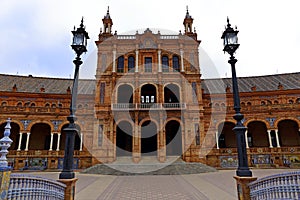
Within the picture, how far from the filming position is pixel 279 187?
539 cm

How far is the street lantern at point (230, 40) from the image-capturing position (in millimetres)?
7770

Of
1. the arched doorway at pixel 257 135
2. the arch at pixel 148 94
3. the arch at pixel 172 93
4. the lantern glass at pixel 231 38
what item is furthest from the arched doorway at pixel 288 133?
the lantern glass at pixel 231 38

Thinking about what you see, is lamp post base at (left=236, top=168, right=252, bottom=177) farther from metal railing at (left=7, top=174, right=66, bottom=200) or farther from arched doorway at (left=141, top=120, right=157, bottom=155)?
arched doorway at (left=141, top=120, right=157, bottom=155)

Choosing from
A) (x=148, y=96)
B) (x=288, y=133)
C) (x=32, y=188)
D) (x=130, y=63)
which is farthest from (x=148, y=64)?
(x=32, y=188)

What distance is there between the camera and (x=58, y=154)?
23.4m

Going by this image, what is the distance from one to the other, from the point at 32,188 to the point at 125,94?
81.5ft

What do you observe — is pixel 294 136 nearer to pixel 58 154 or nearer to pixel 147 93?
pixel 147 93

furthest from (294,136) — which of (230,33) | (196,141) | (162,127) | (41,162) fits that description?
(41,162)

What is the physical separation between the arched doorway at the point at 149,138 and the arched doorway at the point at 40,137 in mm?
14120

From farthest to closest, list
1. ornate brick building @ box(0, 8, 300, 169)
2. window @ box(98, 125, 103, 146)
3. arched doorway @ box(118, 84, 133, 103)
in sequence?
arched doorway @ box(118, 84, 133, 103) → window @ box(98, 125, 103, 146) → ornate brick building @ box(0, 8, 300, 169)

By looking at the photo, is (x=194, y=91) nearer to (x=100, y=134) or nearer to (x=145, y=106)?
(x=145, y=106)

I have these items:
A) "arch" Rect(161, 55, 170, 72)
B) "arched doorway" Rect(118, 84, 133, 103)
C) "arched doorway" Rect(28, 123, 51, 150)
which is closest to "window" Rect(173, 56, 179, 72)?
"arch" Rect(161, 55, 170, 72)

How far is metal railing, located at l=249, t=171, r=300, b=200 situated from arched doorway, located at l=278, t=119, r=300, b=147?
2588 cm

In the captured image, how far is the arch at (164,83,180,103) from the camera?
88.9 feet
